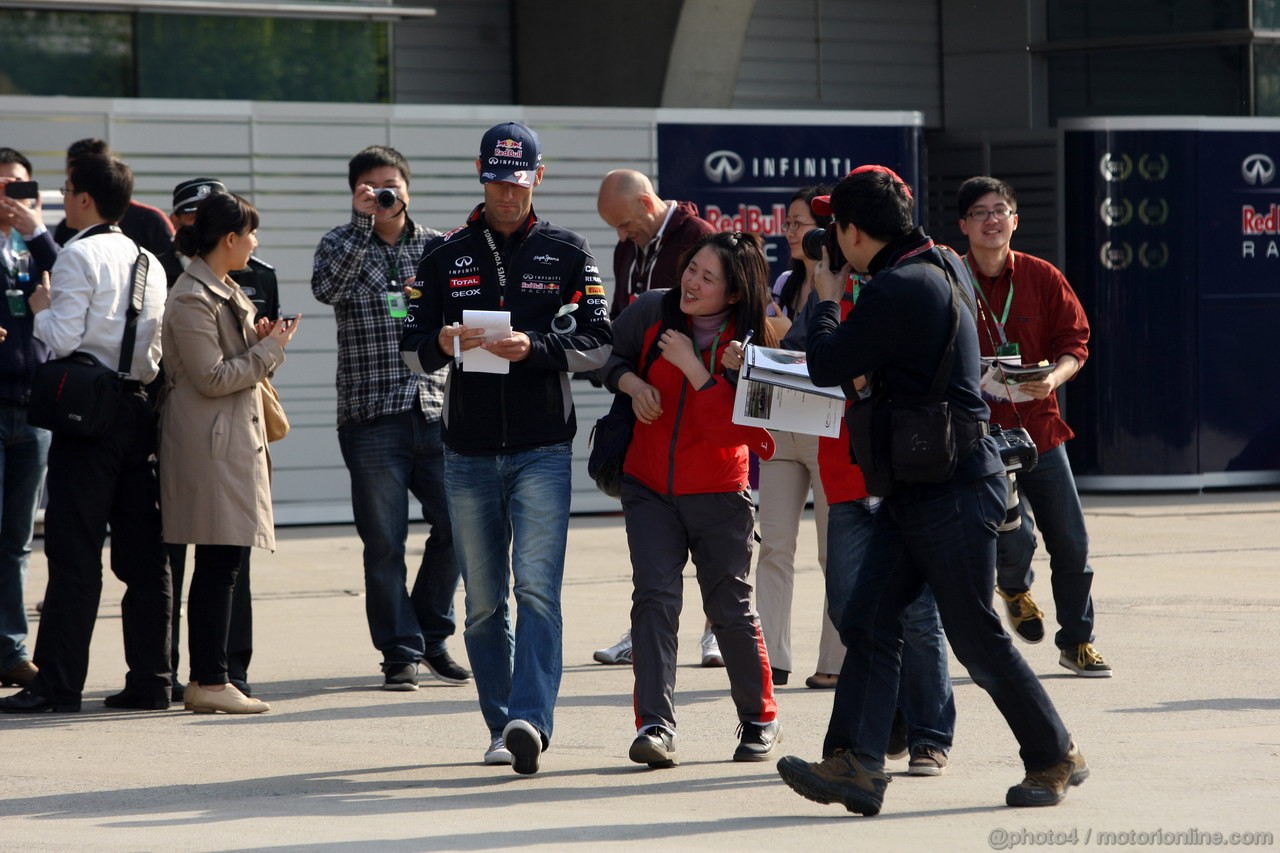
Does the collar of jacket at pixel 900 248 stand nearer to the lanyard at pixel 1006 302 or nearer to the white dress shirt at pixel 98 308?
the lanyard at pixel 1006 302

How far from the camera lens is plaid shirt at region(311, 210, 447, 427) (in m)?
7.96

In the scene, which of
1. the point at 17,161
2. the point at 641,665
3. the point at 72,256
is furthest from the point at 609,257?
the point at 641,665

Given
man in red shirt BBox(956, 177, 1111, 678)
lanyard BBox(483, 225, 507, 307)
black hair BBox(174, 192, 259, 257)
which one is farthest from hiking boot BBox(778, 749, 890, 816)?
black hair BBox(174, 192, 259, 257)

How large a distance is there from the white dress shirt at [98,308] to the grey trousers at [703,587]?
2198 millimetres

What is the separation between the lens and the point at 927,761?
601 cm

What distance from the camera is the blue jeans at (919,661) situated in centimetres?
605

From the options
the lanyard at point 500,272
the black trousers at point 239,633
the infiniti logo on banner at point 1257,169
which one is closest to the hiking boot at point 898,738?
the lanyard at point 500,272

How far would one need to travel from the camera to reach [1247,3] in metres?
18.1

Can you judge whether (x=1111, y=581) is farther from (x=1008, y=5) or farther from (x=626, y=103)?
(x=1008, y=5)

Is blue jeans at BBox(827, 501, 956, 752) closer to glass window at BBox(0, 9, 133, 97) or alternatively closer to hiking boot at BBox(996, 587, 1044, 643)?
hiking boot at BBox(996, 587, 1044, 643)

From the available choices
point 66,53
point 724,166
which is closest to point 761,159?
point 724,166

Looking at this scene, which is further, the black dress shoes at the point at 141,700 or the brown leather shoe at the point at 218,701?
the black dress shoes at the point at 141,700

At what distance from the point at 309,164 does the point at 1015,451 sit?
764 centimetres

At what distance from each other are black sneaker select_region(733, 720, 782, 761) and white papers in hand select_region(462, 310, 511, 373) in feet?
4.46
